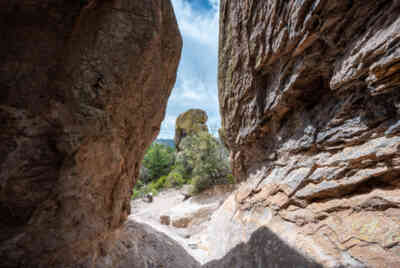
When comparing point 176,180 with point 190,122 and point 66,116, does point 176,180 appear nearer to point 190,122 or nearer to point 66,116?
point 190,122

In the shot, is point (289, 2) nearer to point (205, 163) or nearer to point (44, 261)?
point (44, 261)

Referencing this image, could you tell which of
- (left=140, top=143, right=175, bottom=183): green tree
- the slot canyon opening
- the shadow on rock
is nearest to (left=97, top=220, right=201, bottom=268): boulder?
the slot canyon opening

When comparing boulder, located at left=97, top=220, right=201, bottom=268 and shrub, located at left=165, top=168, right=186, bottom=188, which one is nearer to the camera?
boulder, located at left=97, top=220, right=201, bottom=268

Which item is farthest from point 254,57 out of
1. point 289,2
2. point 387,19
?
point 387,19

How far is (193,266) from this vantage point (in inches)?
150

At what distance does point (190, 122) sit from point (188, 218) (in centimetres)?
1349

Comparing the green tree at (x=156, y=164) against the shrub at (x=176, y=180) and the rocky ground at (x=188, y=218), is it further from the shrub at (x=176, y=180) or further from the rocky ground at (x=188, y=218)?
the rocky ground at (x=188, y=218)

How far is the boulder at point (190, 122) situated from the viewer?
19078 mm

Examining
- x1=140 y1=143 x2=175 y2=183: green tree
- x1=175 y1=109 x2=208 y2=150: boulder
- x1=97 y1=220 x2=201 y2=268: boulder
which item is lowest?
x1=97 y1=220 x2=201 y2=268: boulder

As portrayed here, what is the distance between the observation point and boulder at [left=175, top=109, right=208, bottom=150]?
62.6 feet

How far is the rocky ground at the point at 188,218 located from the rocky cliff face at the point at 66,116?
3383 mm

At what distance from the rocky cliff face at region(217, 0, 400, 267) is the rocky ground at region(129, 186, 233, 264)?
1521 mm

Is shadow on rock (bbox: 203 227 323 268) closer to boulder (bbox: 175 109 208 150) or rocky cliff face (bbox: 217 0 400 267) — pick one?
rocky cliff face (bbox: 217 0 400 267)

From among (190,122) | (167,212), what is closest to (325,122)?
(167,212)
